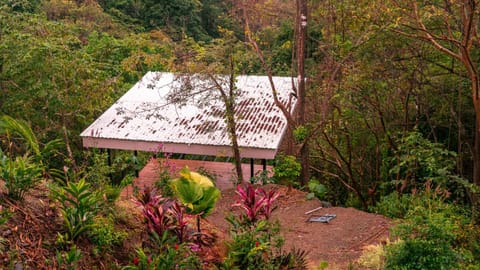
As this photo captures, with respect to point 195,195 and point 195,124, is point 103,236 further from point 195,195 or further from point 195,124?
point 195,124

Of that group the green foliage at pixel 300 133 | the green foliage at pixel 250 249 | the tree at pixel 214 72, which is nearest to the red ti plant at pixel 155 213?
the green foliage at pixel 250 249

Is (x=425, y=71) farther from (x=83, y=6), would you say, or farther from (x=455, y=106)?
(x=83, y=6)

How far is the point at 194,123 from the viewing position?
40.8ft

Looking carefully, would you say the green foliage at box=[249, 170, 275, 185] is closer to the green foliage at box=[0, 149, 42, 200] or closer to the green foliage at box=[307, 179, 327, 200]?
the green foliage at box=[307, 179, 327, 200]

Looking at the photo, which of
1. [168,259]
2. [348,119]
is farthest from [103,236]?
[348,119]

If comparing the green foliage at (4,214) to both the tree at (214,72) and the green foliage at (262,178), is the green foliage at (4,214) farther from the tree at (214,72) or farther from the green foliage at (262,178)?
the green foliage at (262,178)

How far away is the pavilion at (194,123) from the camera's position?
11.3 metres

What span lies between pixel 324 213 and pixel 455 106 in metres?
3.37

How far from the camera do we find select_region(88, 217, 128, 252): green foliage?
518 centimetres

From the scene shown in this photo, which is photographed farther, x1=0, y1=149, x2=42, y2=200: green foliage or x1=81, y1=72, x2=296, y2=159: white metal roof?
x1=81, y1=72, x2=296, y2=159: white metal roof

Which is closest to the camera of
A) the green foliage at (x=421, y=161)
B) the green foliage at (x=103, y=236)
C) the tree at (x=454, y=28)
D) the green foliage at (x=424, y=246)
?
the green foliage at (x=424, y=246)

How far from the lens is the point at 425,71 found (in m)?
10.8

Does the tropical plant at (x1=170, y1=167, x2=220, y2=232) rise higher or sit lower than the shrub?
higher

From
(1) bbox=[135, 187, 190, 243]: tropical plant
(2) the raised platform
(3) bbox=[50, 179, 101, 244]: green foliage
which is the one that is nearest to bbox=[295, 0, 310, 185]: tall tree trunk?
(2) the raised platform
